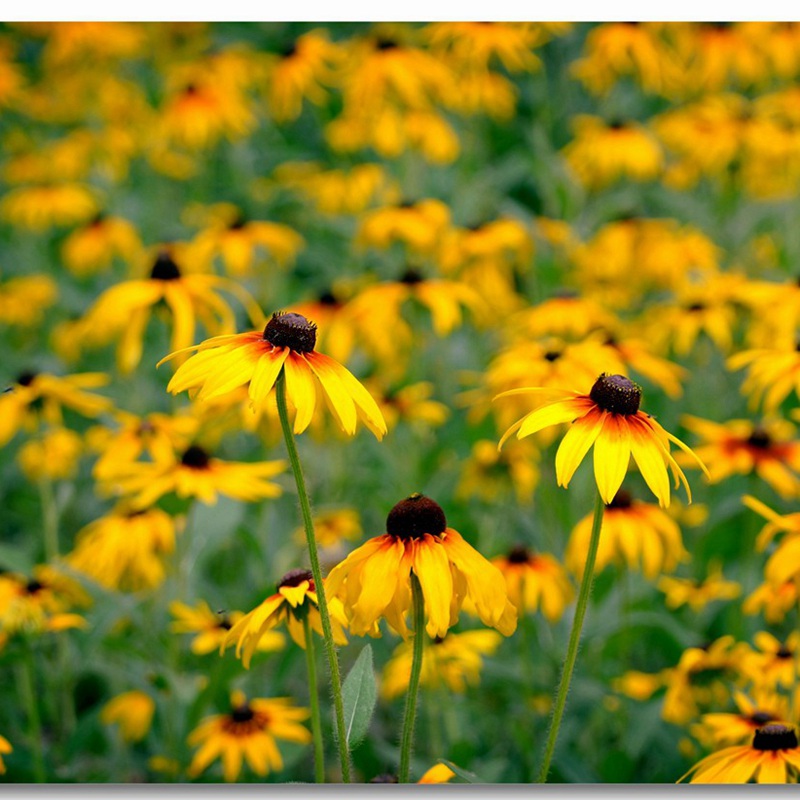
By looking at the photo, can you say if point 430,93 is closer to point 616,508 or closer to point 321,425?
point 321,425

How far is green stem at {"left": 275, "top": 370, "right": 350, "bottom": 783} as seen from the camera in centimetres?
98

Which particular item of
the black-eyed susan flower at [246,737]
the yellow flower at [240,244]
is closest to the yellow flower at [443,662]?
the black-eyed susan flower at [246,737]

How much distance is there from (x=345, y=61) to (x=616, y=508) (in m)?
1.53

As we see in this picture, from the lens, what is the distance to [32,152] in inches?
124

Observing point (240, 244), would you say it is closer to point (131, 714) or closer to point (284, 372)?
point (131, 714)

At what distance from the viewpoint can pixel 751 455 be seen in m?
1.67

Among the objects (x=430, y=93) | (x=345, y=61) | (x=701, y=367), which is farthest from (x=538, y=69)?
(x=701, y=367)

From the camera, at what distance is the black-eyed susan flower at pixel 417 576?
1.01m

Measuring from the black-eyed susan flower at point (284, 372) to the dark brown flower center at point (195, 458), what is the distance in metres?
0.46

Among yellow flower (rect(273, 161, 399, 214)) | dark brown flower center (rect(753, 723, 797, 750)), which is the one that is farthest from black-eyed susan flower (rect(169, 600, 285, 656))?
yellow flower (rect(273, 161, 399, 214))

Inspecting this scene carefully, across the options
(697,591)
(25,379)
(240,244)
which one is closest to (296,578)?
(25,379)

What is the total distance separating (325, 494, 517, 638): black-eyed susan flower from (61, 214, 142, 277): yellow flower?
6.16 feet

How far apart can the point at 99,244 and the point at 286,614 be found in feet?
5.88

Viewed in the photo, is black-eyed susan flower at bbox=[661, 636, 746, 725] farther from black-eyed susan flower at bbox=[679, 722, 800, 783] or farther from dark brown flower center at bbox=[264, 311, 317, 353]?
dark brown flower center at bbox=[264, 311, 317, 353]
